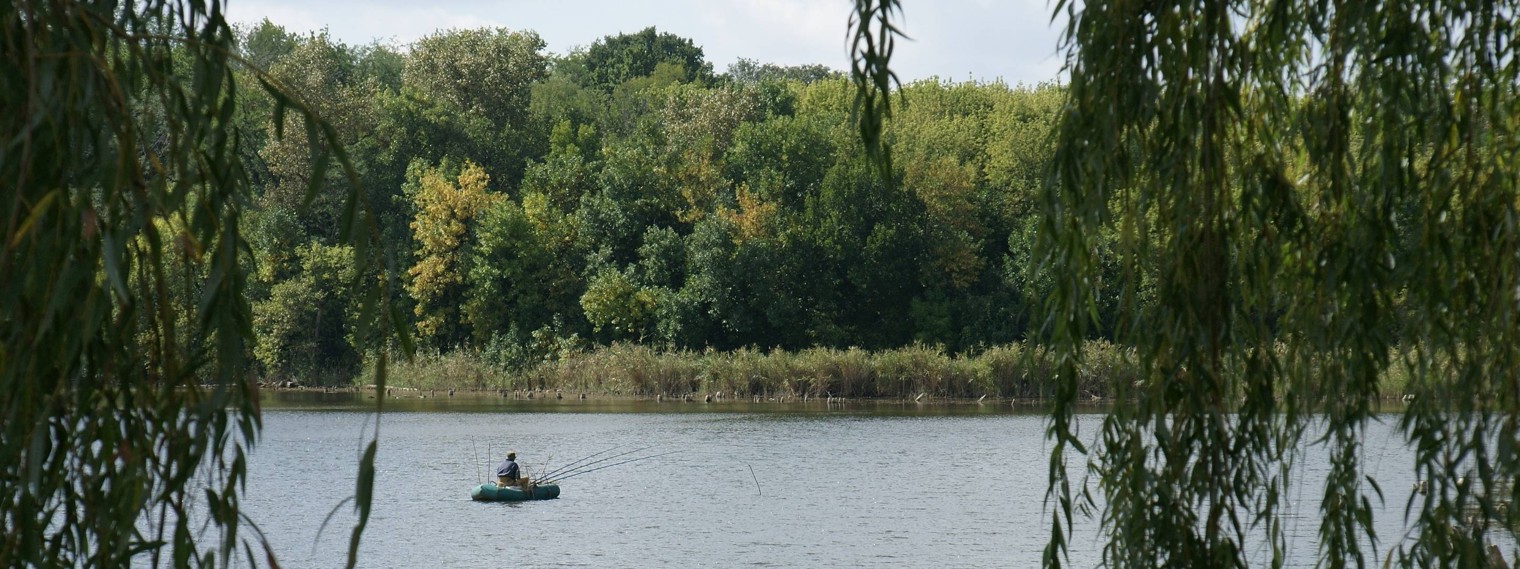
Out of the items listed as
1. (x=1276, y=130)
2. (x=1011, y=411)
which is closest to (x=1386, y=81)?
(x=1276, y=130)

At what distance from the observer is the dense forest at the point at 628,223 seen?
1791 inches

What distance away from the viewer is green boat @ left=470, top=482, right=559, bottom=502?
867 inches

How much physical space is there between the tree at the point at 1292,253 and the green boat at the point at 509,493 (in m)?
17.8

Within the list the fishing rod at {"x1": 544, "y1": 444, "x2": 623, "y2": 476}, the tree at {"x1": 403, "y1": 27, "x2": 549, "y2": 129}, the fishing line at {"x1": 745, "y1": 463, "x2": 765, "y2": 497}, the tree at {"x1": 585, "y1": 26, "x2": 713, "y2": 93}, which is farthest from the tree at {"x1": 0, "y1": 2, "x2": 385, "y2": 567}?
the tree at {"x1": 585, "y1": 26, "x2": 713, "y2": 93}

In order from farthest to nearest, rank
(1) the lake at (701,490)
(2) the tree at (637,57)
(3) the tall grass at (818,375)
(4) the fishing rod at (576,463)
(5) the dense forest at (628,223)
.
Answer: (2) the tree at (637,57) < (5) the dense forest at (628,223) < (3) the tall grass at (818,375) < (4) the fishing rod at (576,463) < (1) the lake at (701,490)

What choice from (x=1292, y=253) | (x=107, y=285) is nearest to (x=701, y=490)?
(x=1292, y=253)

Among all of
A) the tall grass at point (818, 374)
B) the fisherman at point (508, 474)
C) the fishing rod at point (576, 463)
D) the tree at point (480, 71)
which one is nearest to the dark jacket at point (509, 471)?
the fisherman at point (508, 474)

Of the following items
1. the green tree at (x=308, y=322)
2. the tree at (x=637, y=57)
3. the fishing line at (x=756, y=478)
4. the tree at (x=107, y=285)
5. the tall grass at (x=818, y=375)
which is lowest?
the fishing line at (x=756, y=478)

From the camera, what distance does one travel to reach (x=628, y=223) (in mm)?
48500

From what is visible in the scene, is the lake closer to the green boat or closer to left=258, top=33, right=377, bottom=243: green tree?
the green boat

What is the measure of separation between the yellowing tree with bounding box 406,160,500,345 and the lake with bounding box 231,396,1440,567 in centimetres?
1367

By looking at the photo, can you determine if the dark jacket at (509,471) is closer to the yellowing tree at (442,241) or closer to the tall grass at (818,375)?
the tall grass at (818,375)

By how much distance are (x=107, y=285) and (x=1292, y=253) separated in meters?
3.41

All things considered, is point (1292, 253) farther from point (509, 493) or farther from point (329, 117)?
point (329, 117)
